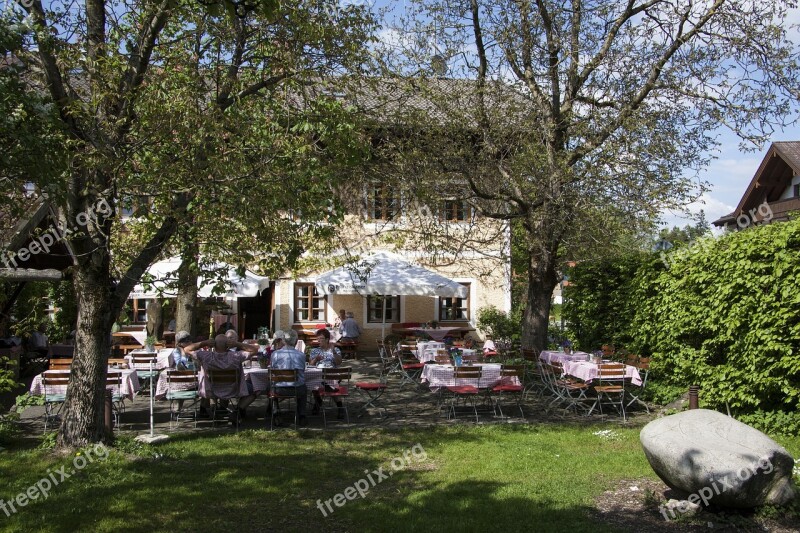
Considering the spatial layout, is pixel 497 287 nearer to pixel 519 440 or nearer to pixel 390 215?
pixel 390 215

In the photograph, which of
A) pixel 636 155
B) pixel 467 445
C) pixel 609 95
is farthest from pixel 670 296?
pixel 467 445

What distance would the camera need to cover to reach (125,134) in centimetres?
783

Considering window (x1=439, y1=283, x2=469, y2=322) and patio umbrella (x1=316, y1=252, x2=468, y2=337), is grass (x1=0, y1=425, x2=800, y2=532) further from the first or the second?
window (x1=439, y1=283, x2=469, y2=322)

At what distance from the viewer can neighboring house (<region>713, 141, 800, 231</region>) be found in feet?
80.8

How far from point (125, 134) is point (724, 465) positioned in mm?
6774

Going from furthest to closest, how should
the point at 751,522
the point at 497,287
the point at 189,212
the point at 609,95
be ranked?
the point at 497,287 < the point at 609,95 < the point at 189,212 < the point at 751,522

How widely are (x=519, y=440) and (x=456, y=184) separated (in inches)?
205

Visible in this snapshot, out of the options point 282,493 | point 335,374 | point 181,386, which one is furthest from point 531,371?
point 282,493

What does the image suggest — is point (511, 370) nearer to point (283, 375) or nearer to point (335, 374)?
point (335, 374)

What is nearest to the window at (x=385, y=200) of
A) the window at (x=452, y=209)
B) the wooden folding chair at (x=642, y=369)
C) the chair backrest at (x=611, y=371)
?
the window at (x=452, y=209)

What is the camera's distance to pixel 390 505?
631cm

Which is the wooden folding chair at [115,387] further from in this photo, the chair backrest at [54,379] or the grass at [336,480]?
the grass at [336,480]

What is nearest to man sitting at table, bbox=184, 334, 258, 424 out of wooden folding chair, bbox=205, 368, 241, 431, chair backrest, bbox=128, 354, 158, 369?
wooden folding chair, bbox=205, 368, 241, 431

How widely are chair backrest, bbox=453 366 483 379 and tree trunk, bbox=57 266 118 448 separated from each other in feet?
15.7
